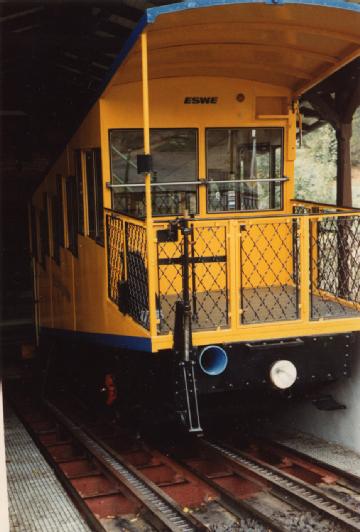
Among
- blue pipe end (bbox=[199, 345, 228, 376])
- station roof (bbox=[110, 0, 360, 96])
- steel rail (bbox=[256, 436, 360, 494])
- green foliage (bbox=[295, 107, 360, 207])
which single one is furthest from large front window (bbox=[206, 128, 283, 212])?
green foliage (bbox=[295, 107, 360, 207])

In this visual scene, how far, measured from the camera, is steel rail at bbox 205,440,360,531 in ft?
17.6

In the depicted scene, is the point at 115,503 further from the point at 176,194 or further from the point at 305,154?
the point at 305,154

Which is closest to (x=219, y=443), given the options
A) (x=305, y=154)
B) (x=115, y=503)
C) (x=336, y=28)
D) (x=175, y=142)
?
(x=115, y=503)

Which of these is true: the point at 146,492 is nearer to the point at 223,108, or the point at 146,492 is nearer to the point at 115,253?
the point at 115,253

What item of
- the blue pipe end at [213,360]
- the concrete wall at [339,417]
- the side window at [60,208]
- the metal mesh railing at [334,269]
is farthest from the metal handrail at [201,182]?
the side window at [60,208]

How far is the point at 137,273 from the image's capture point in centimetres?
585

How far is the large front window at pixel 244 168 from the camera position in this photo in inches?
284

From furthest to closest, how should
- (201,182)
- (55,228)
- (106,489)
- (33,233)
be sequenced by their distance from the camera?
(33,233)
(55,228)
(201,182)
(106,489)

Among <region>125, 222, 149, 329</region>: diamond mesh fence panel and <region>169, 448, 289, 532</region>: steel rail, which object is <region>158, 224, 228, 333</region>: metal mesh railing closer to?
<region>125, 222, 149, 329</region>: diamond mesh fence panel

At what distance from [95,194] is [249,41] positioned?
222 cm

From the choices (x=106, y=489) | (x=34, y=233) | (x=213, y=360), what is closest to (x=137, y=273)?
(x=213, y=360)

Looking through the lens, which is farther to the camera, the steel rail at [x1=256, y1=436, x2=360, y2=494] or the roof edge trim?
the steel rail at [x1=256, y1=436, x2=360, y2=494]

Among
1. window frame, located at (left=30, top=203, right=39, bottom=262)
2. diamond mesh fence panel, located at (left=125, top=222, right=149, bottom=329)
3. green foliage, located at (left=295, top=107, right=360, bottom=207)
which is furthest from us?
green foliage, located at (left=295, top=107, right=360, bottom=207)

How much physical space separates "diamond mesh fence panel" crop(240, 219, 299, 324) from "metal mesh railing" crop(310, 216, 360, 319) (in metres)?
0.23
